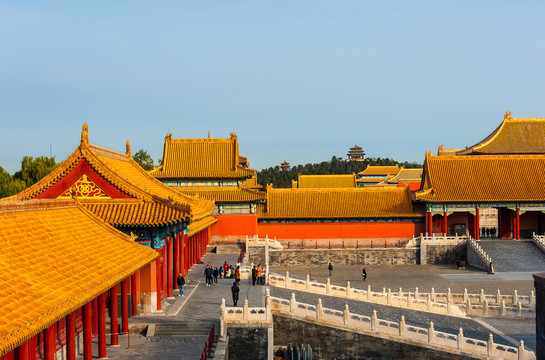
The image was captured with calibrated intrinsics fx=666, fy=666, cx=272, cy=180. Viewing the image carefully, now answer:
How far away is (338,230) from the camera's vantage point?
51.1m

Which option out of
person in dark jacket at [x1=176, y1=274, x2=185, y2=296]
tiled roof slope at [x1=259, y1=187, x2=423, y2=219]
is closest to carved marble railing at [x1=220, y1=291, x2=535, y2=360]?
person in dark jacket at [x1=176, y1=274, x2=185, y2=296]

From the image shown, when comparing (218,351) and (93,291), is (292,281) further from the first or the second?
(93,291)

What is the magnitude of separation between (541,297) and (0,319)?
606 inches

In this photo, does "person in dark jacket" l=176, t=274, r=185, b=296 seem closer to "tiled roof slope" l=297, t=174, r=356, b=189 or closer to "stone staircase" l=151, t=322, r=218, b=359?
"stone staircase" l=151, t=322, r=218, b=359

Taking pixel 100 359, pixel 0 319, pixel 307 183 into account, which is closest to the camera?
pixel 0 319

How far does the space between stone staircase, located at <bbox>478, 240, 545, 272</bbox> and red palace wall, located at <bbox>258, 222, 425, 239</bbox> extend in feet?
19.9

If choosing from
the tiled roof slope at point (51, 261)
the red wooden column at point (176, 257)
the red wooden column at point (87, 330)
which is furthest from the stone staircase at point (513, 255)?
the red wooden column at point (87, 330)

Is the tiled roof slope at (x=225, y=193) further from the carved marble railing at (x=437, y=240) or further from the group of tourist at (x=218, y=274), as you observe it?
the group of tourist at (x=218, y=274)

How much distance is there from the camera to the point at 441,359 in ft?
81.2

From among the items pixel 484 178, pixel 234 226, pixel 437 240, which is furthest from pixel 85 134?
pixel 484 178

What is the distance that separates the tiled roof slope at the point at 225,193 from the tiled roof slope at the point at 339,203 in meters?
1.80

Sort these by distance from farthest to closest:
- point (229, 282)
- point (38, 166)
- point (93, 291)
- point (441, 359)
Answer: point (38, 166) → point (229, 282) → point (441, 359) → point (93, 291)

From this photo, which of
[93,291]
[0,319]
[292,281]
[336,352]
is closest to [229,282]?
[292,281]

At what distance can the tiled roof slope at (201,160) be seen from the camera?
52562 mm
